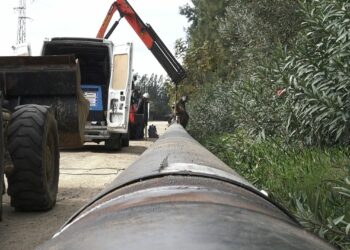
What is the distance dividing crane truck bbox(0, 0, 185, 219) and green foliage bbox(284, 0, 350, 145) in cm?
270

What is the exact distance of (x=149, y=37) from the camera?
16.3 metres

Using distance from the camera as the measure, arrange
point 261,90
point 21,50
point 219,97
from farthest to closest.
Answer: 1. point 219,97
2. point 21,50
3. point 261,90

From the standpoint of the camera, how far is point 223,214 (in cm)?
130

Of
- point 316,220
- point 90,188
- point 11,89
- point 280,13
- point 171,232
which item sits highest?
point 280,13

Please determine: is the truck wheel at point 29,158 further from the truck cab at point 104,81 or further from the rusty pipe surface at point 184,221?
the truck cab at point 104,81

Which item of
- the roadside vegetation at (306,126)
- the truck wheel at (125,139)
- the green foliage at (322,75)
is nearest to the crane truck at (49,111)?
the truck wheel at (125,139)

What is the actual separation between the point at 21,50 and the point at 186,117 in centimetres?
642

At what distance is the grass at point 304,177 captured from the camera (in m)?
3.35

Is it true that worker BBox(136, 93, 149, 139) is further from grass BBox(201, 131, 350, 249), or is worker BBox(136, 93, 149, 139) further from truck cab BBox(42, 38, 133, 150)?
grass BBox(201, 131, 350, 249)

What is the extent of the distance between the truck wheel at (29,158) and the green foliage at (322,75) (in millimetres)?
2665

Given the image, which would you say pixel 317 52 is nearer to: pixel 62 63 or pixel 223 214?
pixel 62 63

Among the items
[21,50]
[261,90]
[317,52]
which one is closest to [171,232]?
[317,52]

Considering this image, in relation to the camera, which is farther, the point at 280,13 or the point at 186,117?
the point at 186,117

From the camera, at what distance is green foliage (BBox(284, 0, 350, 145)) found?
5.14 meters
